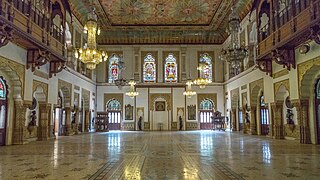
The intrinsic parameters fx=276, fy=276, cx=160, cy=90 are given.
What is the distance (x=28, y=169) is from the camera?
5355 millimetres

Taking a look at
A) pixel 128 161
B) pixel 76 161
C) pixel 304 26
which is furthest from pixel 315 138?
pixel 76 161

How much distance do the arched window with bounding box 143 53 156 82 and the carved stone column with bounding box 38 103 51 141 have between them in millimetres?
11638

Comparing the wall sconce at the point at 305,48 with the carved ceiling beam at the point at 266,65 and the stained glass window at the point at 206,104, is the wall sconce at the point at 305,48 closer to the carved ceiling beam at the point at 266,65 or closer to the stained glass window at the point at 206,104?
the carved ceiling beam at the point at 266,65

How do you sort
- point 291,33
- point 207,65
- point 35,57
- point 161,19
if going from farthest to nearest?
point 207,65 < point 161,19 < point 35,57 < point 291,33

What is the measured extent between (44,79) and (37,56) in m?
1.98

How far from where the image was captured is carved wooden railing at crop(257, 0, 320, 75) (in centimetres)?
834

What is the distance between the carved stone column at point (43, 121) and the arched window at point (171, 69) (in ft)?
40.6

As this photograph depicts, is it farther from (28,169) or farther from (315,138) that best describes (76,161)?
(315,138)

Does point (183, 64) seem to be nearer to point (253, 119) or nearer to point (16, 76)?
point (253, 119)

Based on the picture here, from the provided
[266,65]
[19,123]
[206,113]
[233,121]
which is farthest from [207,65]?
[19,123]

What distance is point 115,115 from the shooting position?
2362 cm

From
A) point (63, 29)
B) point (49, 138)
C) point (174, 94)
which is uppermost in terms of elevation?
point (63, 29)

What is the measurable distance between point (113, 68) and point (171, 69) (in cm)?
506

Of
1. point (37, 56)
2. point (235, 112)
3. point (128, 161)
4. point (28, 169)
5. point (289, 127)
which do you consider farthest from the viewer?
point (235, 112)
